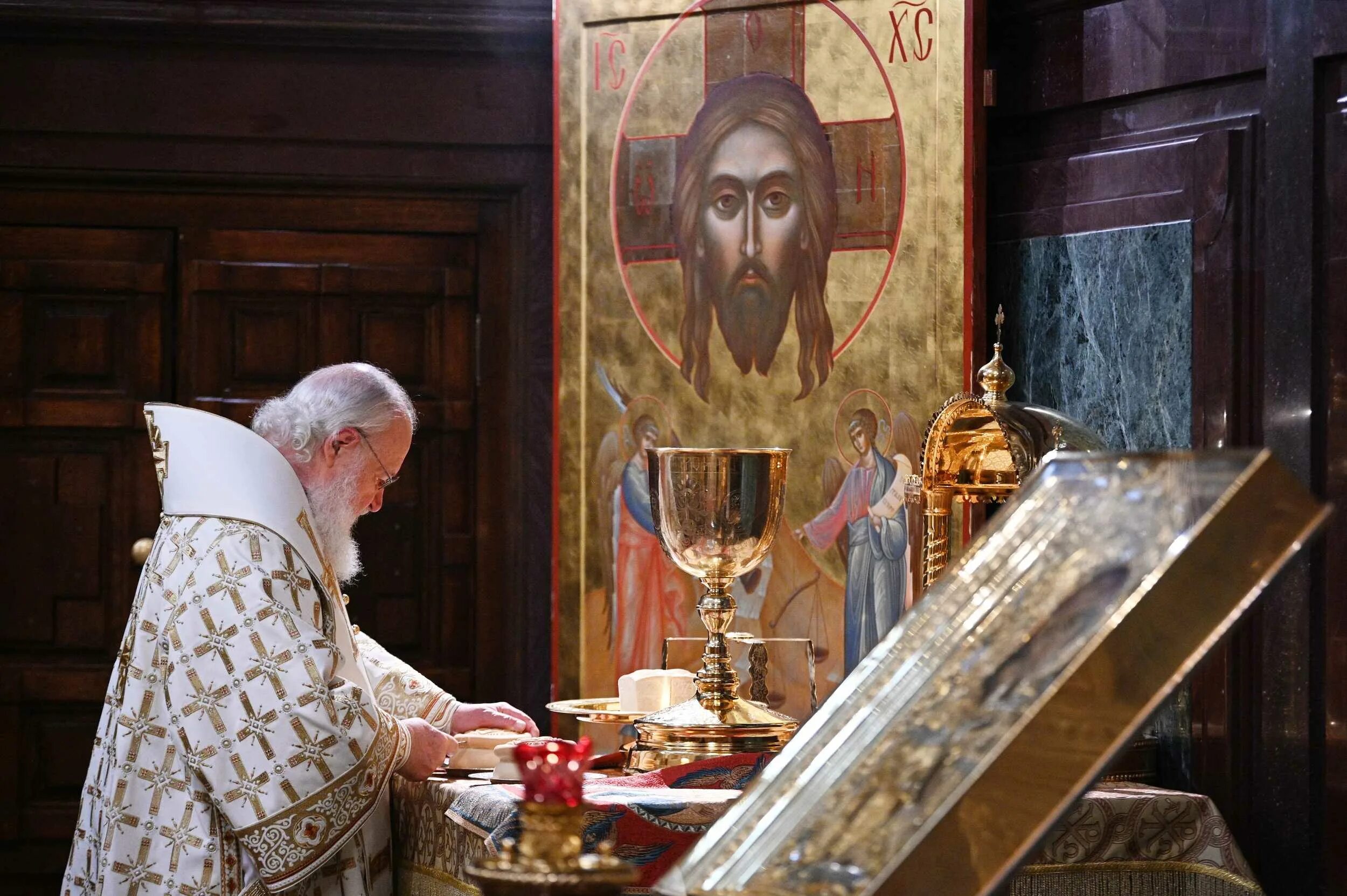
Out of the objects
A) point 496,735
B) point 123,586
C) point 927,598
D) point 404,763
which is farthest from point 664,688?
point 123,586

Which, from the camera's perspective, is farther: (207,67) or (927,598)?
(207,67)

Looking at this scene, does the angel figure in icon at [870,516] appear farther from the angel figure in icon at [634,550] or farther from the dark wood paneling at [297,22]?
the dark wood paneling at [297,22]

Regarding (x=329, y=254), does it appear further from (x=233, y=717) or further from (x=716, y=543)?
(x=716, y=543)

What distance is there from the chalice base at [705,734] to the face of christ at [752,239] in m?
1.95

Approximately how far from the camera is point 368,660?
363 centimetres

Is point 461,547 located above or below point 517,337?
below

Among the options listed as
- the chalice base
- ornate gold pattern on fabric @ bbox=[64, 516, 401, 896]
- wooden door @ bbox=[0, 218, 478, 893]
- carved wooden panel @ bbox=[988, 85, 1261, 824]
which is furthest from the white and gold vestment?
wooden door @ bbox=[0, 218, 478, 893]

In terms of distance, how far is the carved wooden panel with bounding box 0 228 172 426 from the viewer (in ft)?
17.6

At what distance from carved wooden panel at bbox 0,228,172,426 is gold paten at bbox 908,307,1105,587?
2.88 meters

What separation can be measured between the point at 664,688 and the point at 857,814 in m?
2.01

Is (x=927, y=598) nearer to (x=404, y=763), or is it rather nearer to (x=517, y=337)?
(x=404, y=763)

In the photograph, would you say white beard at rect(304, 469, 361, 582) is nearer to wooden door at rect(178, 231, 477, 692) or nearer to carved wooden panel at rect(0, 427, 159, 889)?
wooden door at rect(178, 231, 477, 692)

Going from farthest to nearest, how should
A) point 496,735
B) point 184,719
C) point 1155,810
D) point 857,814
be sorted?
point 496,735, point 184,719, point 1155,810, point 857,814

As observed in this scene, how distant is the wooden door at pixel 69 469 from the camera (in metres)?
5.31
